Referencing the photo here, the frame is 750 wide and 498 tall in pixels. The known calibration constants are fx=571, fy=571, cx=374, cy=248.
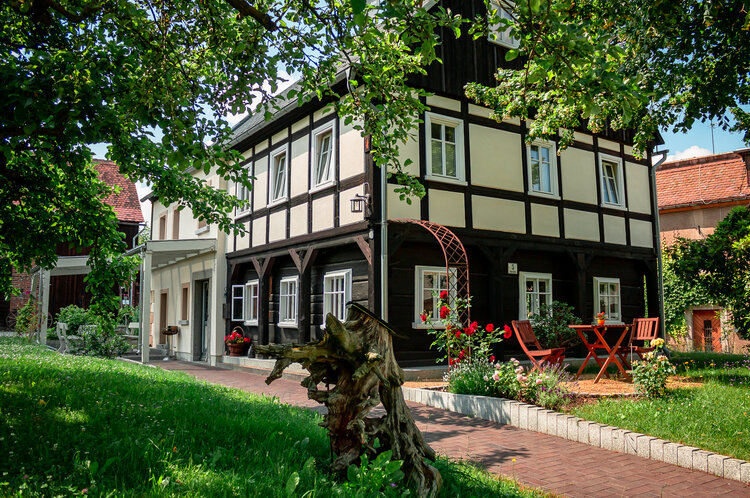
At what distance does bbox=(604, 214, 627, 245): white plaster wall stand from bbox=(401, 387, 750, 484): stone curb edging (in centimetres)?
807

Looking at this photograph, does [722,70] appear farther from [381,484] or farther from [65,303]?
[65,303]

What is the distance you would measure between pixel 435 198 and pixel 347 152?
6.62ft

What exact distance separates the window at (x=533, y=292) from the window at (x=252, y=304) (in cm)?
688

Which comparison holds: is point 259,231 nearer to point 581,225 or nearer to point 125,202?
point 581,225

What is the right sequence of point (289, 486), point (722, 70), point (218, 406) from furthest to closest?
point (722, 70) < point (218, 406) < point (289, 486)

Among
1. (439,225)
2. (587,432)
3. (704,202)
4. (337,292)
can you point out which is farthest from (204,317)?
(704,202)

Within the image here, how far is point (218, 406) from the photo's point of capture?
5672 mm

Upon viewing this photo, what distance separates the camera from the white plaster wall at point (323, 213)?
11930 millimetres

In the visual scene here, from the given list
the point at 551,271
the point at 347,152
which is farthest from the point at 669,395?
the point at 347,152

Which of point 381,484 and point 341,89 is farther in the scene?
point 341,89

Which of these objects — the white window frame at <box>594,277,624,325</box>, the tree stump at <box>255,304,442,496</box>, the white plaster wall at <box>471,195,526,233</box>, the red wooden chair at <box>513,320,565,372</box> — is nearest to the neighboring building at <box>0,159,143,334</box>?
the white plaster wall at <box>471,195,526,233</box>

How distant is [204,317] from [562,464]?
1456 centimetres

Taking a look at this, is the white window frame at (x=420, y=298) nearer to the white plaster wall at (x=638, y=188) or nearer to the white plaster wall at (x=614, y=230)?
the white plaster wall at (x=614, y=230)

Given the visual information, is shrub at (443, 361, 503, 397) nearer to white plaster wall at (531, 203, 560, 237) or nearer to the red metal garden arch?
the red metal garden arch
